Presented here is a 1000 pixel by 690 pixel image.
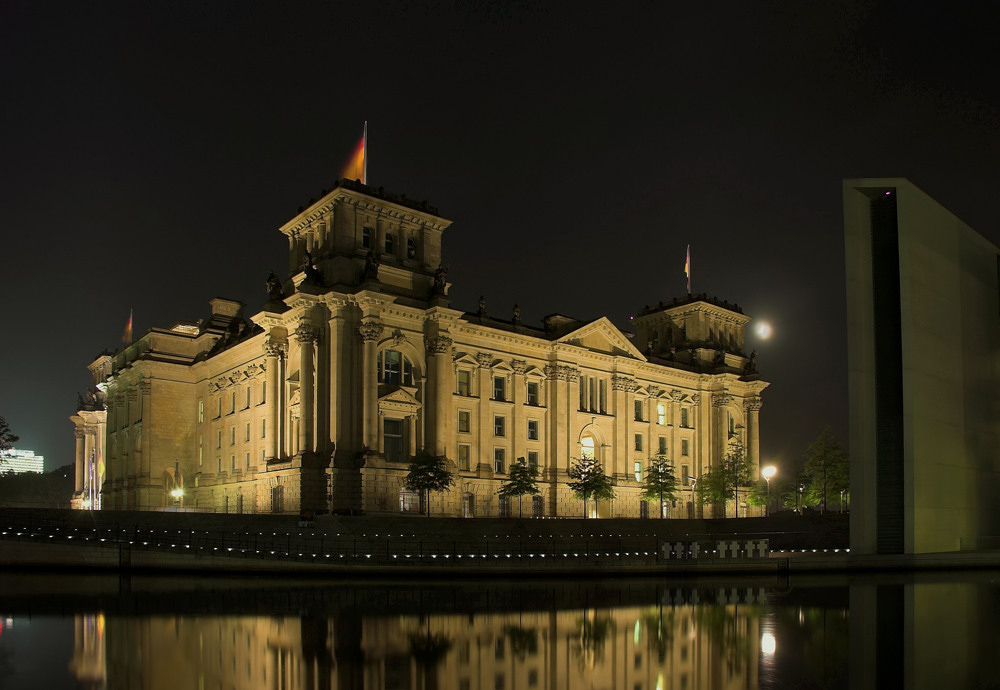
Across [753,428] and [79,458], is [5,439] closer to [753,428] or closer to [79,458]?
[79,458]

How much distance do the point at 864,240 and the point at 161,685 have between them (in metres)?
47.0

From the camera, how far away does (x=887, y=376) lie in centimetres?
5112

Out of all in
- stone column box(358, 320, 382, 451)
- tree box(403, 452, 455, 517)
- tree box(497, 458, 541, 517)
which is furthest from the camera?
tree box(497, 458, 541, 517)

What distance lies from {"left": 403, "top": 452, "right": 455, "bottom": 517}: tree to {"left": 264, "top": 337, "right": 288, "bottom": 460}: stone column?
1178cm

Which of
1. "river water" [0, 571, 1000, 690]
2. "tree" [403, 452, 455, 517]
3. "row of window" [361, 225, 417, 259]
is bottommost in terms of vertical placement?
"river water" [0, 571, 1000, 690]

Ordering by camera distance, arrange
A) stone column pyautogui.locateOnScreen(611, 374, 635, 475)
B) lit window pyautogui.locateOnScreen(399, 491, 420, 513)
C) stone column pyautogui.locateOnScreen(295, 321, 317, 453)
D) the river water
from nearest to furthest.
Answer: the river water < stone column pyautogui.locateOnScreen(295, 321, 317, 453) < lit window pyautogui.locateOnScreen(399, 491, 420, 513) < stone column pyautogui.locateOnScreen(611, 374, 635, 475)

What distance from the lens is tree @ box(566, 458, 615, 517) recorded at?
7656 centimetres

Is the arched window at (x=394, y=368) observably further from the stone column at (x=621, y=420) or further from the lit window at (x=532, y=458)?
the stone column at (x=621, y=420)

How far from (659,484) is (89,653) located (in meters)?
68.9

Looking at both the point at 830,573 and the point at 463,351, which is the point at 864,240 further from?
the point at 463,351

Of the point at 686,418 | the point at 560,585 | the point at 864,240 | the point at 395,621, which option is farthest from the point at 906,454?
the point at 686,418

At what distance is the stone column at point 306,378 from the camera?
64.8m

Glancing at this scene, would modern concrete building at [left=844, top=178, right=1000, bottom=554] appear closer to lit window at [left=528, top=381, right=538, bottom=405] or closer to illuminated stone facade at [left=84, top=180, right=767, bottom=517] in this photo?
illuminated stone facade at [left=84, top=180, right=767, bottom=517]

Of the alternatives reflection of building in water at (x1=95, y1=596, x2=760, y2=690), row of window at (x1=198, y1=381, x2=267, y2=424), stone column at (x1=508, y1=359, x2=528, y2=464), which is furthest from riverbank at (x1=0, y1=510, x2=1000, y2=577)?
row of window at (x1=198, y1=381, x2=267, y2=424)
